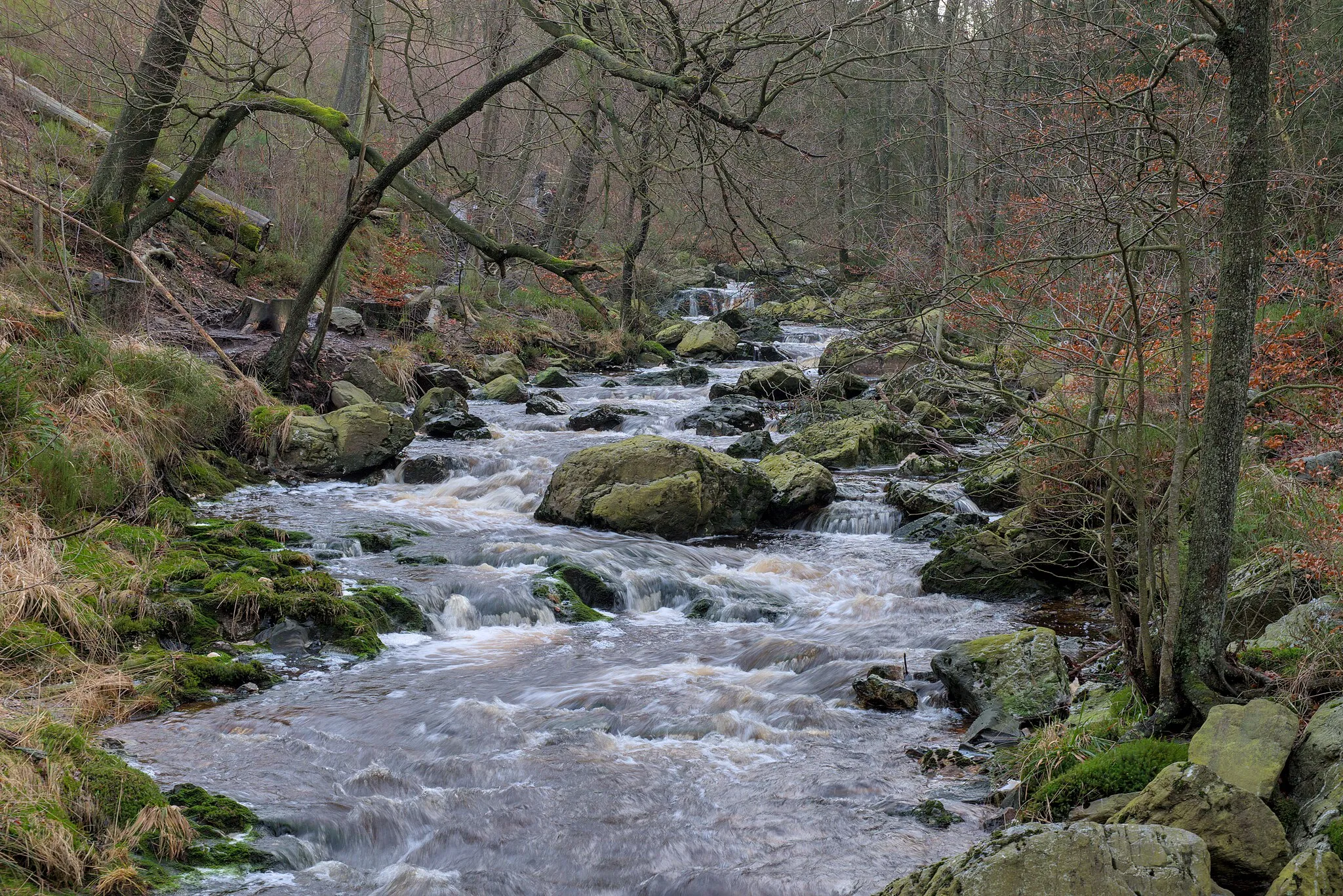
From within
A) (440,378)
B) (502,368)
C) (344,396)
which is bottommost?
(344,396)

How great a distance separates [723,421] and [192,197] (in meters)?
9.27

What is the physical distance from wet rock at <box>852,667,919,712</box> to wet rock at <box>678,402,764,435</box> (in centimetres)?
861

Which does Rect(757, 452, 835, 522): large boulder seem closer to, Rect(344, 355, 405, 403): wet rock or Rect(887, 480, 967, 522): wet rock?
Rect(887, 480, 967, 522): wet rock

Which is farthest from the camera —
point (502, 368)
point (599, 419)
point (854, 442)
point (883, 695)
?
point (502, 368)

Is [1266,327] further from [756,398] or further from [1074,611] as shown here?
[756,398]

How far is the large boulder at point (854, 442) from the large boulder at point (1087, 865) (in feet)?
32.1

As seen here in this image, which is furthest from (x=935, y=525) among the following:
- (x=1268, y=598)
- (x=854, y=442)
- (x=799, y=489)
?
(x=1268, y=598)

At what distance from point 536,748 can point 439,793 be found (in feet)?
2.41

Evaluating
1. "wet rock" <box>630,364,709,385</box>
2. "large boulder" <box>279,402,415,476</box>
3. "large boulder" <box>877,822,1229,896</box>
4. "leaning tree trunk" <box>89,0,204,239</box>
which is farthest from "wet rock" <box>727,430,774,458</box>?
"large boulder" <box>877,822,1229,896</box>

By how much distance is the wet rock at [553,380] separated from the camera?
60.2 feet

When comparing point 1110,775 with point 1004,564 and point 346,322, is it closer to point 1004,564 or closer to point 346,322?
point 1004,564

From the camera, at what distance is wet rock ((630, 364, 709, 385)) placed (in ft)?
62.5

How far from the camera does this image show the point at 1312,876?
119 inches

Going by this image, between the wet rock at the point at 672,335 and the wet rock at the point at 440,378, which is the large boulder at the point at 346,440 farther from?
the wet rock at the point at 672,335
